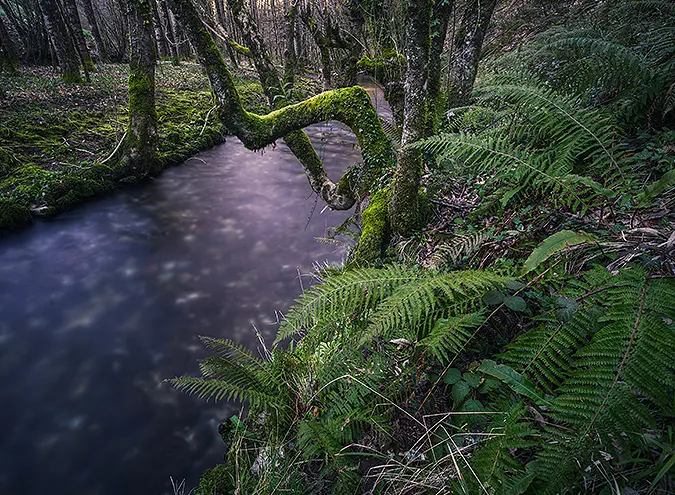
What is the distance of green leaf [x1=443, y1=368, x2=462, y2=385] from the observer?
153cm

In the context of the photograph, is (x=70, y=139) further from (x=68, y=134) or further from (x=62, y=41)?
(x=62, y=41)

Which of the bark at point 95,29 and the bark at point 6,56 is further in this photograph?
the bark at point 95,29

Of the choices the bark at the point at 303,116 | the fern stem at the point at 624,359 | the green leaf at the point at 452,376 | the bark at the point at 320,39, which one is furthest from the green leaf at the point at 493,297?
the bark at the point at 320,39

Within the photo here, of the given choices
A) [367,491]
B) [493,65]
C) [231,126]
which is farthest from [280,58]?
[367,491]

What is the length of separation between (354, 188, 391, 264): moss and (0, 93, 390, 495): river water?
2.25 meters

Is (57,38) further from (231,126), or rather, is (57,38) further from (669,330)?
(669,330)

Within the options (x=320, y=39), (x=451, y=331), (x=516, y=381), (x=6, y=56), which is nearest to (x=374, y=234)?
(x=451, y=331)

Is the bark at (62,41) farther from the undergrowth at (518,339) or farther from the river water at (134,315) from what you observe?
the undergrowth at (518,339)

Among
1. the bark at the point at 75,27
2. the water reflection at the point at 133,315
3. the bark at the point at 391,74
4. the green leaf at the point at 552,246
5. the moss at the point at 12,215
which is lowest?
the water reflection at the point at 133,315

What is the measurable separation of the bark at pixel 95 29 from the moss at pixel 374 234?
18837mm

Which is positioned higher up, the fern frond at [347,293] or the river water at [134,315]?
the fern frond at [347,293]

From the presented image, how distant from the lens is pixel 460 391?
57.7 inches

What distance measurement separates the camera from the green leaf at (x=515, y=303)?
149 cm

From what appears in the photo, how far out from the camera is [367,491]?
1.56 metres
